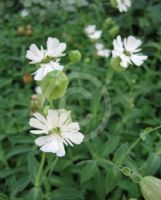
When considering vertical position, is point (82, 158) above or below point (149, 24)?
below

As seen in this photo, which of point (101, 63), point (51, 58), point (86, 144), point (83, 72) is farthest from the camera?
point (101, 63)

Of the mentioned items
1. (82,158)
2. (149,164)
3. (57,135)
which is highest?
(57,135)

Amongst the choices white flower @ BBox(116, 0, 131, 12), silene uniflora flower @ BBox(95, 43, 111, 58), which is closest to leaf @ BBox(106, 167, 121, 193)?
white flower @ BBox(116, 0, 131, 12)

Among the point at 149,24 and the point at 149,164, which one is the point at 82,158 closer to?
the point at 149,164

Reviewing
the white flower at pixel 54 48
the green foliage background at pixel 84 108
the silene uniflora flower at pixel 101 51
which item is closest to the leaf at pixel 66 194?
the green foliage background at pixel 84 108

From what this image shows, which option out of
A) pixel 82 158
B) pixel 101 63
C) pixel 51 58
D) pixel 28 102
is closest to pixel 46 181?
pixel 82 158

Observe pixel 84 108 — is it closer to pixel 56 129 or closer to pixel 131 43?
pixel 131 43

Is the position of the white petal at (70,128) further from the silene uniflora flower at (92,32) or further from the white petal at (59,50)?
the silene uniflora flower at (92,32)

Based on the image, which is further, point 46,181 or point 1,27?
point 1,27
